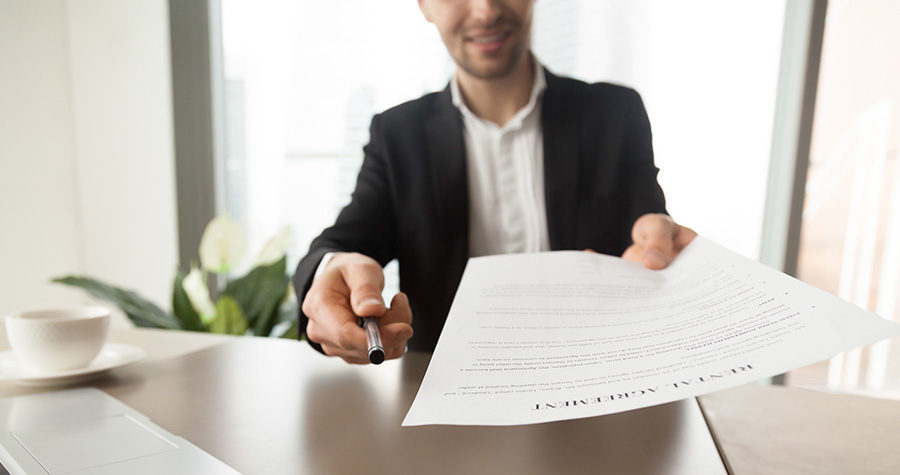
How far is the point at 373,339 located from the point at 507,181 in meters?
0.61

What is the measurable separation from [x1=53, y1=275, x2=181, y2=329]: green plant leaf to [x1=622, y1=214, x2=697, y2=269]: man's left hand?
3.67 feet

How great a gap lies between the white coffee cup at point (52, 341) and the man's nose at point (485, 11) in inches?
27.8

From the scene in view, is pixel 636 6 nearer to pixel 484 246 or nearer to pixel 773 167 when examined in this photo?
pixel 773 167

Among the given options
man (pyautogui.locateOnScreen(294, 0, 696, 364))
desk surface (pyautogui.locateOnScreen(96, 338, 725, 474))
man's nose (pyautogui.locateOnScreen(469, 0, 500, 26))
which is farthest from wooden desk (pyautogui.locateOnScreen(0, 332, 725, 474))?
man's nose (pyautogui.locateOnScreen(469, 0, 500, 26))

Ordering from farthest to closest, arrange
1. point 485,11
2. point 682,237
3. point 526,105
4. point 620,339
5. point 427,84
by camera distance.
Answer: point 427,84 < point 526,105 < point 485,11 < point 682,237 < point 620,339

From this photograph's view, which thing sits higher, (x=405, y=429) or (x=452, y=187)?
(x=452, y=187)

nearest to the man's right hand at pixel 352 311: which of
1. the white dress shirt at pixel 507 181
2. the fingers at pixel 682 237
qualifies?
the fingers at pixel 682 237

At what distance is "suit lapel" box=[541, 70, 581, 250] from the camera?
3.03ft

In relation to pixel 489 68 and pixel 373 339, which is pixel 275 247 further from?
pixel 373 339

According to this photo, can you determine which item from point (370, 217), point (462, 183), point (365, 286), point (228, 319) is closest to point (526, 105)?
point (462, 183)

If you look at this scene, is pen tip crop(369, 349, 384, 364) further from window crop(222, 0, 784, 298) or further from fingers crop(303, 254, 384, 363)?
window crop(222, 0, 784, 298)

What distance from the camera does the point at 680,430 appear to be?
403 millimetres

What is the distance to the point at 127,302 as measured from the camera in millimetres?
1307

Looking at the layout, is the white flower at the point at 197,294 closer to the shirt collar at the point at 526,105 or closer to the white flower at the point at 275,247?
the white flower at the point at 275,247
